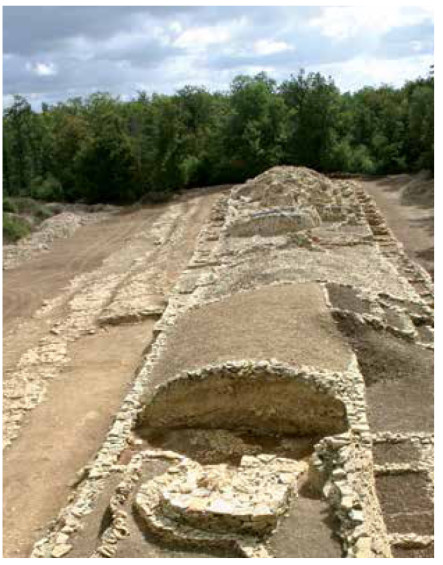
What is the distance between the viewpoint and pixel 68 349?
62.0 feet

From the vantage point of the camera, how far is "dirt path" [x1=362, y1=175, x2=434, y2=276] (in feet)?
83.7

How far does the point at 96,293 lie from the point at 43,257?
769 centimetres

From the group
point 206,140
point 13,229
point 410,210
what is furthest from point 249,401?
point 206,140

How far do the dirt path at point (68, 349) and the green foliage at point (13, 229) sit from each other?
239cm

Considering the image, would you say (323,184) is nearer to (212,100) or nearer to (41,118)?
(212,100)

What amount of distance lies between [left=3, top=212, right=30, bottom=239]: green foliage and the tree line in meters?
8.00

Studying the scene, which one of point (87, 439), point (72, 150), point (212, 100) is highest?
point (212, 100)

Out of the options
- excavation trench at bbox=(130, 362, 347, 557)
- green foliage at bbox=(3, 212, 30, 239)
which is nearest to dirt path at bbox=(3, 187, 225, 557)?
excavation trench at bbox=(130, 362, 347, 557)

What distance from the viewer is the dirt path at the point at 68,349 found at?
12.6m

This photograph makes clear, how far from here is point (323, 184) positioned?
1374 inches

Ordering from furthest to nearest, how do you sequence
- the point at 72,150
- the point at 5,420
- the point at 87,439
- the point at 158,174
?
the point at 72,150 < the point at 158,174 < the point at 5,420 < the point at 87,439

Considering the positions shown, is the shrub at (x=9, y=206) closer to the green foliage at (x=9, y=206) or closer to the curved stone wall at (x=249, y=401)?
the green foliage at (x=9, y=206)

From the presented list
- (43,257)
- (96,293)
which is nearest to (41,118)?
(43,257)

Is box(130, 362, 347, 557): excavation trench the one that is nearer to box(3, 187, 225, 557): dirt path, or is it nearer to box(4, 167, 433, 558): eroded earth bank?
box(4, 167, 433, 558): eroded earth bank
